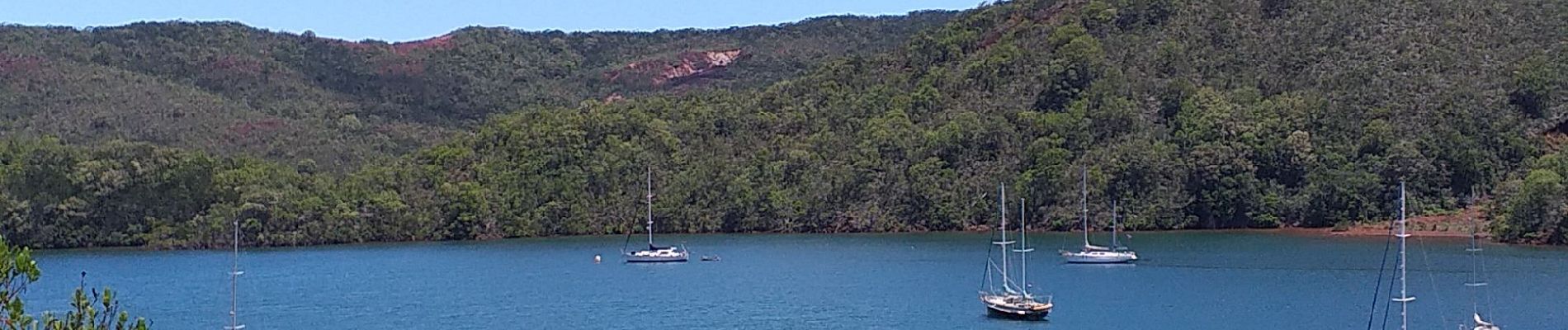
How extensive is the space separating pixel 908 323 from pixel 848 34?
477 feet

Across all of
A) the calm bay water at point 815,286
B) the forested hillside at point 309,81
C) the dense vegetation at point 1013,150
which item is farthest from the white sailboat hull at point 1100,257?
the forested hillside at point 309,81

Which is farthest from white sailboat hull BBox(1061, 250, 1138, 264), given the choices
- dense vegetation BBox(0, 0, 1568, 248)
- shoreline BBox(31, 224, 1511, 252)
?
dense vegetation BBox(0, 0, 1568, 248)

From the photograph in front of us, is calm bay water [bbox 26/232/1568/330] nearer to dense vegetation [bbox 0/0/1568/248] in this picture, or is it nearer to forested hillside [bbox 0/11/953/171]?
dense vegetation [bbox 0/0/1568/248]

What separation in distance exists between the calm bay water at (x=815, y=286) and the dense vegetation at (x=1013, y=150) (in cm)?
628

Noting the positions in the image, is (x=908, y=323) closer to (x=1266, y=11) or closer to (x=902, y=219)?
(x=902, y=219)

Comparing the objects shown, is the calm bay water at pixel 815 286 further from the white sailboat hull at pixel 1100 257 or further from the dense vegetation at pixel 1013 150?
the dense vegetation at pixel 1013 150

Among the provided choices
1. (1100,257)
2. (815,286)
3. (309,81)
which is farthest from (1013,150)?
(309,81)

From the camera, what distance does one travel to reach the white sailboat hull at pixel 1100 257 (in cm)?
7731

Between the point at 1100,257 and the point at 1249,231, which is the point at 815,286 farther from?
the point at 1249,231

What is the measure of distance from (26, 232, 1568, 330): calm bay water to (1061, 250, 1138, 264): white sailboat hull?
2.88 ft

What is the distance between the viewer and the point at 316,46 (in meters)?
185

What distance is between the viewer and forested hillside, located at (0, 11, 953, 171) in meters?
136

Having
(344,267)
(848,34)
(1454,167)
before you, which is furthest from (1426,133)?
(848,34)

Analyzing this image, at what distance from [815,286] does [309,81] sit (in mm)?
112030
